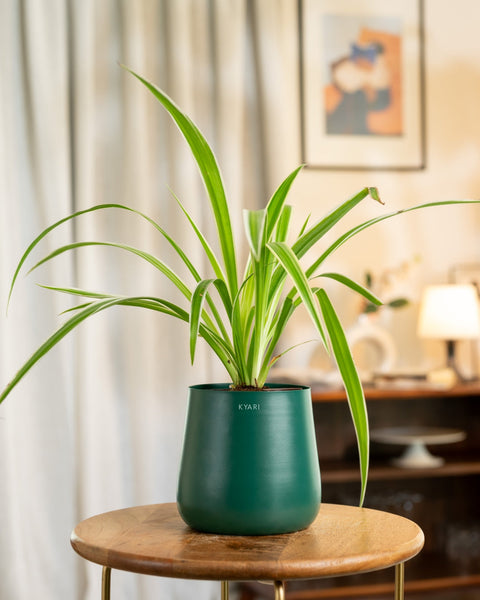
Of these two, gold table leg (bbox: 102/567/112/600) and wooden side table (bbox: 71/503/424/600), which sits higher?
wooden side table (bbox: 71/503/424/600)

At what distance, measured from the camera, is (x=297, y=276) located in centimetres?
112

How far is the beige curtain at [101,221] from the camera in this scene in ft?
8.80

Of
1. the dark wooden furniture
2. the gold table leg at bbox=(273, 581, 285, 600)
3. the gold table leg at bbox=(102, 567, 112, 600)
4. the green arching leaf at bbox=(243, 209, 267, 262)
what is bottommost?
the dark wooden furniture

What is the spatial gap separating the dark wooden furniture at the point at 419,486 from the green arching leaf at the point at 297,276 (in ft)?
4.93

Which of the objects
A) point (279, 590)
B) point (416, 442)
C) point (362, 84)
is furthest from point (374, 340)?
point (279, 590)

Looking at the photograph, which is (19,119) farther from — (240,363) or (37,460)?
(240,363)

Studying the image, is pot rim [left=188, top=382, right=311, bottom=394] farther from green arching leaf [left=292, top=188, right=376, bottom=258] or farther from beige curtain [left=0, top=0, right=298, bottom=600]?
beige curtain [left=0, top=0, right=298, bottom=600]

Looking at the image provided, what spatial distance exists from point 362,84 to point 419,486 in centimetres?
150

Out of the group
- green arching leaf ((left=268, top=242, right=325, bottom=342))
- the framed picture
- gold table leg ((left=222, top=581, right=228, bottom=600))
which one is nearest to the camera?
green arching leaf ((left=268, top=242, right=325, bottom=342))

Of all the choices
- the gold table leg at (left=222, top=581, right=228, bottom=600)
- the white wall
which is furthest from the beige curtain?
the gold table leg at (left=222, top=581, right=228, bottom=600)

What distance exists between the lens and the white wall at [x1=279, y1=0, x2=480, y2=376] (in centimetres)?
311

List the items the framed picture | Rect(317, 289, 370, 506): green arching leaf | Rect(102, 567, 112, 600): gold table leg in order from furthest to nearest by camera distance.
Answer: the framed picture, Rect(102, 567, 112, 600): gold table leg, Rect(317, 289, 370, 506): green arching leaf

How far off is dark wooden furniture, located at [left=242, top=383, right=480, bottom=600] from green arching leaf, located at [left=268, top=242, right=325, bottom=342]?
1.50m

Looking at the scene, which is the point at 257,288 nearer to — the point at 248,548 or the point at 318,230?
the point at 318,230
